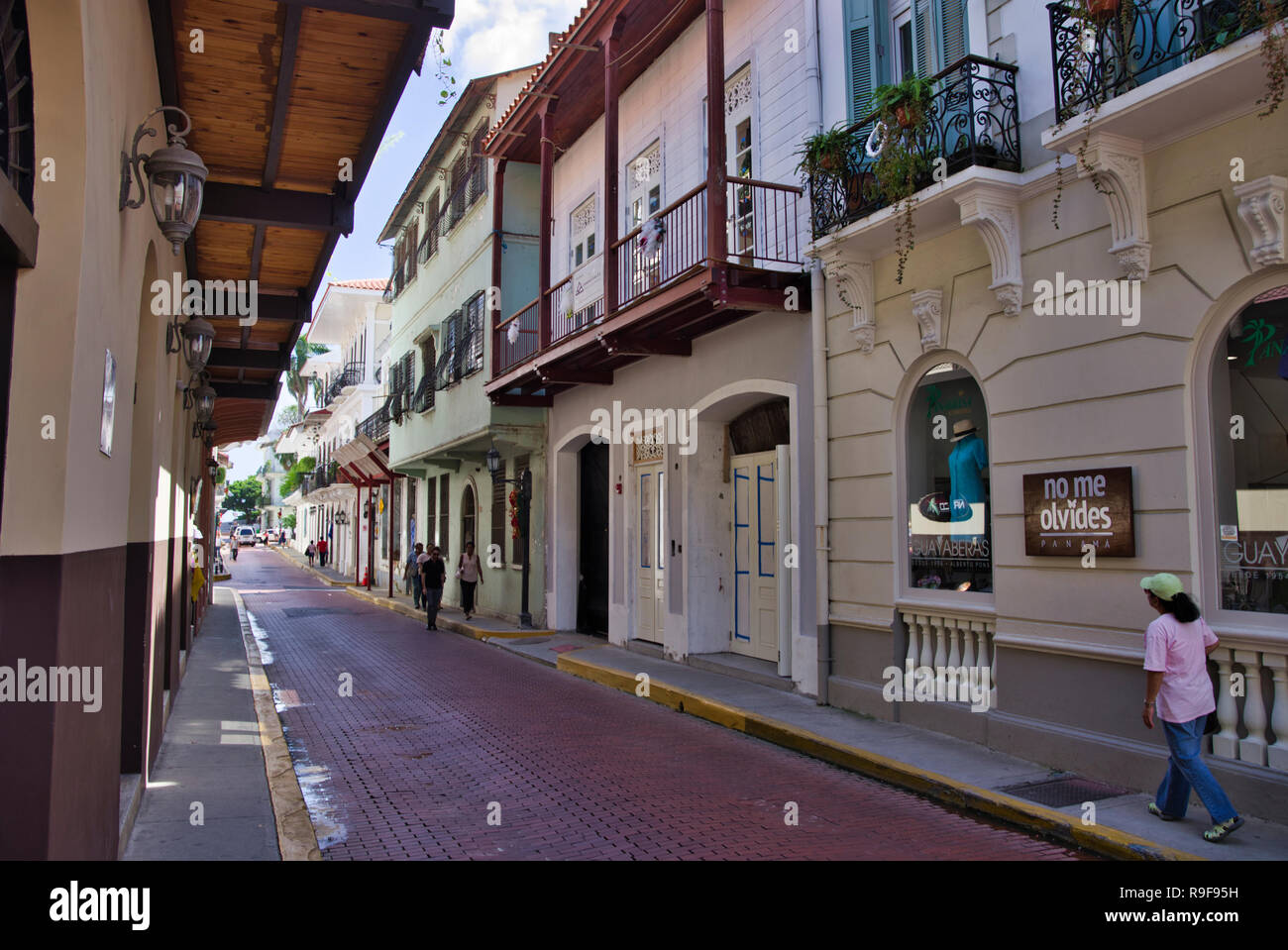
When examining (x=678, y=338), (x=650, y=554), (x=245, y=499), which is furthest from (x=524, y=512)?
(x=245, y=499)

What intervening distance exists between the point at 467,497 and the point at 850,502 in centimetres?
1549

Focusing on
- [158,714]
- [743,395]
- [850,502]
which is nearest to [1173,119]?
[850,502]

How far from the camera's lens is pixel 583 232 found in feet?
57.8

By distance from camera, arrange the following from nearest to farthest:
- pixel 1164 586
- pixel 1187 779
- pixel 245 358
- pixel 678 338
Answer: pixel 1187 779 < pixel 1164 586 < pixel 678 338 < pixel 245 358

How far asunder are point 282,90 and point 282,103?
165 millimetres

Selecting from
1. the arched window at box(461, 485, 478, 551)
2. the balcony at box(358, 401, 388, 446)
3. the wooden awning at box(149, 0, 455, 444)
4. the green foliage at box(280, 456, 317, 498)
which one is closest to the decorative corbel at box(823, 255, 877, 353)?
the wooden awning at box(149, 0, 455, 444)

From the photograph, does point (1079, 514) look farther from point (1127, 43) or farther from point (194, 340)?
point (194, 340)

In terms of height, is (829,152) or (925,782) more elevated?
(829,152)

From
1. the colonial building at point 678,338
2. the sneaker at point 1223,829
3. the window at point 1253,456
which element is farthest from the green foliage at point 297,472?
the sneaker at point 1223,829

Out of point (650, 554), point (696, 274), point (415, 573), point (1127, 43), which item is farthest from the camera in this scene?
point (415, 573)

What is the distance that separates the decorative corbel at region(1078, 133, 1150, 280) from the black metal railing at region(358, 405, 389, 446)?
2458 cm

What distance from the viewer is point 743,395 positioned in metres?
12.1

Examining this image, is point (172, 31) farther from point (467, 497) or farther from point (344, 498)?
point (344, 498)

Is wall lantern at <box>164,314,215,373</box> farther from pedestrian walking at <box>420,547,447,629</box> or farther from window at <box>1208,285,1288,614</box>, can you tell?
pedestrian walking at <box>420,547,447,629</box>
